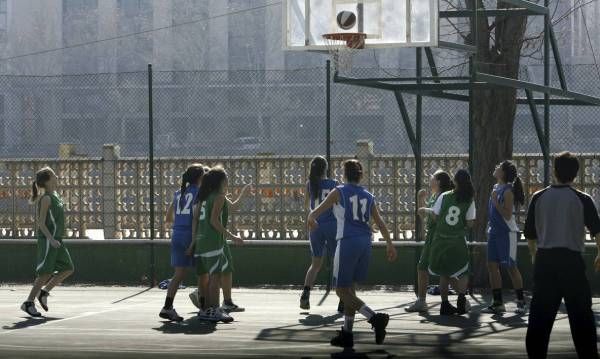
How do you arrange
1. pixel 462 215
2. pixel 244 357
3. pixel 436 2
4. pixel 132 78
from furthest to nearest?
pixel 132 78, pixel 436 2, pixel 462 215, pixel 244 357

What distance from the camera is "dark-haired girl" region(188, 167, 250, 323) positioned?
44.8 feet

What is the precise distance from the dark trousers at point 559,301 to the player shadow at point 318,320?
165 inches

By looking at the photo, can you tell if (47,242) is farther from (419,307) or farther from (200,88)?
(200,88)

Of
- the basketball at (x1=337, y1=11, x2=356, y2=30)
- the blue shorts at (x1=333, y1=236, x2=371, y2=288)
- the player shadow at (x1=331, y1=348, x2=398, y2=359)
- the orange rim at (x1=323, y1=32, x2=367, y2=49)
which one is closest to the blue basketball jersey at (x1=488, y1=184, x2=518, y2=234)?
the orange rim at (x1=323, y1=32, x2=367, y2=49)

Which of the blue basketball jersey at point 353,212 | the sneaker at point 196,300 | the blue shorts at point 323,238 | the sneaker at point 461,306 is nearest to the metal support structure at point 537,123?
the sneaker at point 461,306

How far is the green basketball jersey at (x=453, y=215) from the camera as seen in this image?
14.3 m

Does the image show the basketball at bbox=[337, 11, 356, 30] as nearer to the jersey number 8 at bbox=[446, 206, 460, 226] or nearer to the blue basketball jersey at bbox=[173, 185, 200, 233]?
the jersey number 8 at bbox=[446, 206, 460, 226]

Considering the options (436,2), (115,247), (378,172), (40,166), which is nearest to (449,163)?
(378,172)

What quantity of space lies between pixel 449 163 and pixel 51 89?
1775 inches

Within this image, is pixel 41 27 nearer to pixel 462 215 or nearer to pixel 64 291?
pixel 64 291

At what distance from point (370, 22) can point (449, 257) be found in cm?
342

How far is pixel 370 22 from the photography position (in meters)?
16.0

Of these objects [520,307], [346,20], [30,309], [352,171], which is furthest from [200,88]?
[352,171]

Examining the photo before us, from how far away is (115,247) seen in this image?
19.5m
